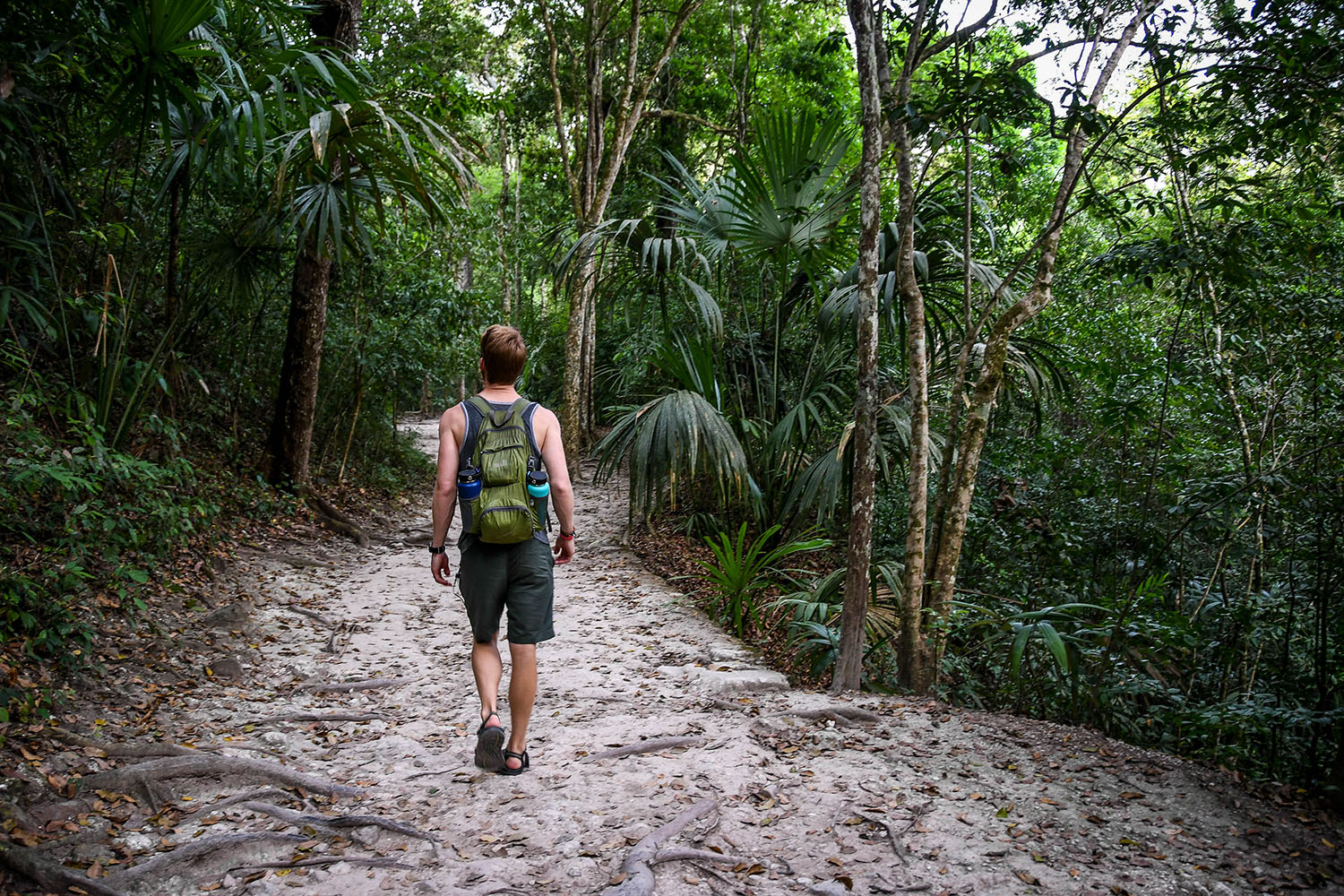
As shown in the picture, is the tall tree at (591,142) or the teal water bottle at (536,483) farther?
the tall tree at (591,142)

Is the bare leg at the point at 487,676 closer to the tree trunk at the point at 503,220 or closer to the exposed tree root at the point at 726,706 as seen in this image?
the exposed tree root at the point at 726,706

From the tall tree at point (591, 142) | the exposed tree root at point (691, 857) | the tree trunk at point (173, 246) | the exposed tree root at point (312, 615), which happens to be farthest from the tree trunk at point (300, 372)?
the exposed tree root at point (691, 857)

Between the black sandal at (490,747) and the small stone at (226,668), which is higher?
the black sandal at (490,747)

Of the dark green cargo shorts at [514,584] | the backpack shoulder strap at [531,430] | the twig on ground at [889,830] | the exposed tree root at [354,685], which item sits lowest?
the exposed tree root at [354,685]

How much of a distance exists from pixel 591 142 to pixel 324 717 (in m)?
11.8

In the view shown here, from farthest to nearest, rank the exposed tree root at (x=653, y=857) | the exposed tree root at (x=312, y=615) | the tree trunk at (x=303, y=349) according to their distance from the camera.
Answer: the tree trunk at (x=303, y=349), the exposed tree root at (x=312, y=615), the exposed tree root at (x=653, y=857)

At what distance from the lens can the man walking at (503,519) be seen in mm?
3162

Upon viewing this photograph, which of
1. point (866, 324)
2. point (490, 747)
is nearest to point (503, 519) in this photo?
point (490, 747)

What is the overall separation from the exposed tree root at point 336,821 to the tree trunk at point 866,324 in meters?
2.55

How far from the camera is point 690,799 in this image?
3213mm

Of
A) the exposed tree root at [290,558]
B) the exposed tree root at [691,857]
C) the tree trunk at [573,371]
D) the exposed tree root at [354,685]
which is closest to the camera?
the exposed tree root at [691,857]

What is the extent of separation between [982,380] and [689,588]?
3833 mm

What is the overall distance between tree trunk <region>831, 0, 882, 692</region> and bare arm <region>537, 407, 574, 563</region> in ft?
5.79

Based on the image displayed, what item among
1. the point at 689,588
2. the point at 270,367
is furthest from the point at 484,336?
the point at 270,367
